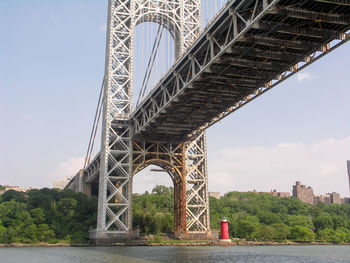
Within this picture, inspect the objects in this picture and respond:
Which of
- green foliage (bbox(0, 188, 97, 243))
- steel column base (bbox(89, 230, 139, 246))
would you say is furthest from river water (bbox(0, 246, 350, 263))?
green foliage (bbox(0, 188, 97, 243))

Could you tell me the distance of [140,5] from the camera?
57.1 metres

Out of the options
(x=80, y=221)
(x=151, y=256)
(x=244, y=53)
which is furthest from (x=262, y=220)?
(x=244, y=53)

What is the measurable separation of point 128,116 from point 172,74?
1467cm

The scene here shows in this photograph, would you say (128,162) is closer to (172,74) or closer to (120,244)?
(120,244)

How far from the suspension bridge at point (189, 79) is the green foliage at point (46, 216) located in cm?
522

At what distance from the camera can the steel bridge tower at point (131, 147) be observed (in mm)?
52125

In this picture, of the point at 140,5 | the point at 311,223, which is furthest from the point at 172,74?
the point at 311,223

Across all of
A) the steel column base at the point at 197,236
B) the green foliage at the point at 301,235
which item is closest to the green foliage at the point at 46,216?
the steel column base at the point at 197,236

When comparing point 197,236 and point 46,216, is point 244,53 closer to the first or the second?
point 197,236

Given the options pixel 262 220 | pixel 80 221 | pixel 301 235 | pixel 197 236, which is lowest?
pixel 197 236

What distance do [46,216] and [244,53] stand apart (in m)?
38.8

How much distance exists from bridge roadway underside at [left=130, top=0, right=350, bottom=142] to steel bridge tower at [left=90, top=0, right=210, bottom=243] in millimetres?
7556

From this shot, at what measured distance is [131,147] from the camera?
53.5 metres

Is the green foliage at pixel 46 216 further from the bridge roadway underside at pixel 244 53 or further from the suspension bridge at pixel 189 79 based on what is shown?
the bridge roadway underside at pixel 244 53
